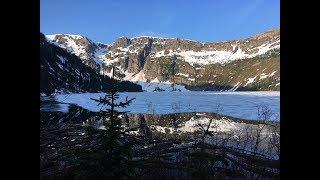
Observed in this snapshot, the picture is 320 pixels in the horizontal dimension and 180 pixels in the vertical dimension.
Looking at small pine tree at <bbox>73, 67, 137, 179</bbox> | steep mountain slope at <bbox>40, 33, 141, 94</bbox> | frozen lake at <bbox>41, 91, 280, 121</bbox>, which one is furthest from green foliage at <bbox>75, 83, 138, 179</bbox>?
steep mountain slope at <bbox>40, 33, 141, 94</bbox>

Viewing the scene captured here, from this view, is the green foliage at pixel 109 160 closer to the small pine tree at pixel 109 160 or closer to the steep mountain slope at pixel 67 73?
the small pine tree at pixel 109 160

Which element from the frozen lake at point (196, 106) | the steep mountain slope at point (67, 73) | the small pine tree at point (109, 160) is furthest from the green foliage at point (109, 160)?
the steep mountain slope at point (67, 73)

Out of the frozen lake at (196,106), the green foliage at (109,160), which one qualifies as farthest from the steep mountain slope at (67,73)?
the green foliage at (109,160)

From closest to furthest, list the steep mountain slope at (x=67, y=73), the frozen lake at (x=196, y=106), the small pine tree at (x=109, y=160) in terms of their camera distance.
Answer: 1. the small pine tree at (x=109, y=160)
2. the frozen lake at (x=196, y=106)
3. the steep mountain slope at (x=67, y=73)

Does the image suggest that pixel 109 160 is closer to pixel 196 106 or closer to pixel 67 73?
pixel 196 106

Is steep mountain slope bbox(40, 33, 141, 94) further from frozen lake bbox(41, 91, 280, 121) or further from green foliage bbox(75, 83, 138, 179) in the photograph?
green foliage bbox(75, 83, 138, 179)

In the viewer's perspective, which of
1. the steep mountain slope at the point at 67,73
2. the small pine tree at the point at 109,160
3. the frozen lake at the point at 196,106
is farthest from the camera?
the steep mountain slope at the point at 67,73

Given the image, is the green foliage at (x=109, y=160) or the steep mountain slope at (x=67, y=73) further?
the steep mountain slope at (x=67, y=73)

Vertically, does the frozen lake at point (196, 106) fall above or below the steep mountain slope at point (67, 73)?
below
